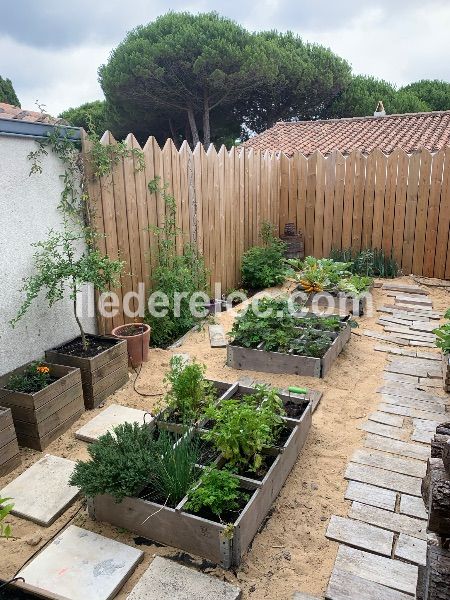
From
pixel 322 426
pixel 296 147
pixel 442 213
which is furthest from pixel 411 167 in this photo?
pixel 296 147

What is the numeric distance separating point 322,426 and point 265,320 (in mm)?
1426

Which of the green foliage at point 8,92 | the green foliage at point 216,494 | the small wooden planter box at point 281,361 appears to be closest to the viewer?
the green foliage at point 216,494

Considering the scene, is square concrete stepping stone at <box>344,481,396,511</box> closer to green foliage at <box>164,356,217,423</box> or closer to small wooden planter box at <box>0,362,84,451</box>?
green foliage at <box>164,356,217,423</box>

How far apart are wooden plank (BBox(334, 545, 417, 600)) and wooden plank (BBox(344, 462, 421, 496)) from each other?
0.57 m

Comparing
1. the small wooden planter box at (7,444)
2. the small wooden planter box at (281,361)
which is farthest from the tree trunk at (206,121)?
the small wooden planter box at (7,444)

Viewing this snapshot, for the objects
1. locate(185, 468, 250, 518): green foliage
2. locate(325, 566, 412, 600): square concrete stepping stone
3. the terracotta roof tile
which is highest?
the terracotta roof tile

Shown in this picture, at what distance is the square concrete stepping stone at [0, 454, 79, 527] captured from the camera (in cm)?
249

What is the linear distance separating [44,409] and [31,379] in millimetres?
328

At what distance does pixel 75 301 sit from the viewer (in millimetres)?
3689

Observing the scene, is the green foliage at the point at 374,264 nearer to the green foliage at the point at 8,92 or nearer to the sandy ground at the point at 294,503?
the sandy ground at the point at 294,503

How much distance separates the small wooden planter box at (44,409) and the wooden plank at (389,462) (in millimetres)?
2088

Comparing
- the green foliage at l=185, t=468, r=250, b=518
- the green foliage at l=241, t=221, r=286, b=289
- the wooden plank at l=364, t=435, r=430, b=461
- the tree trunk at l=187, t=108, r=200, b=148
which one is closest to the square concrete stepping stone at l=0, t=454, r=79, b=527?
the green foliage at l=185, t=468, r=250, b=518

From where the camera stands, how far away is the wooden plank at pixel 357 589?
6.45ft

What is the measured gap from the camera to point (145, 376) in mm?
4199
